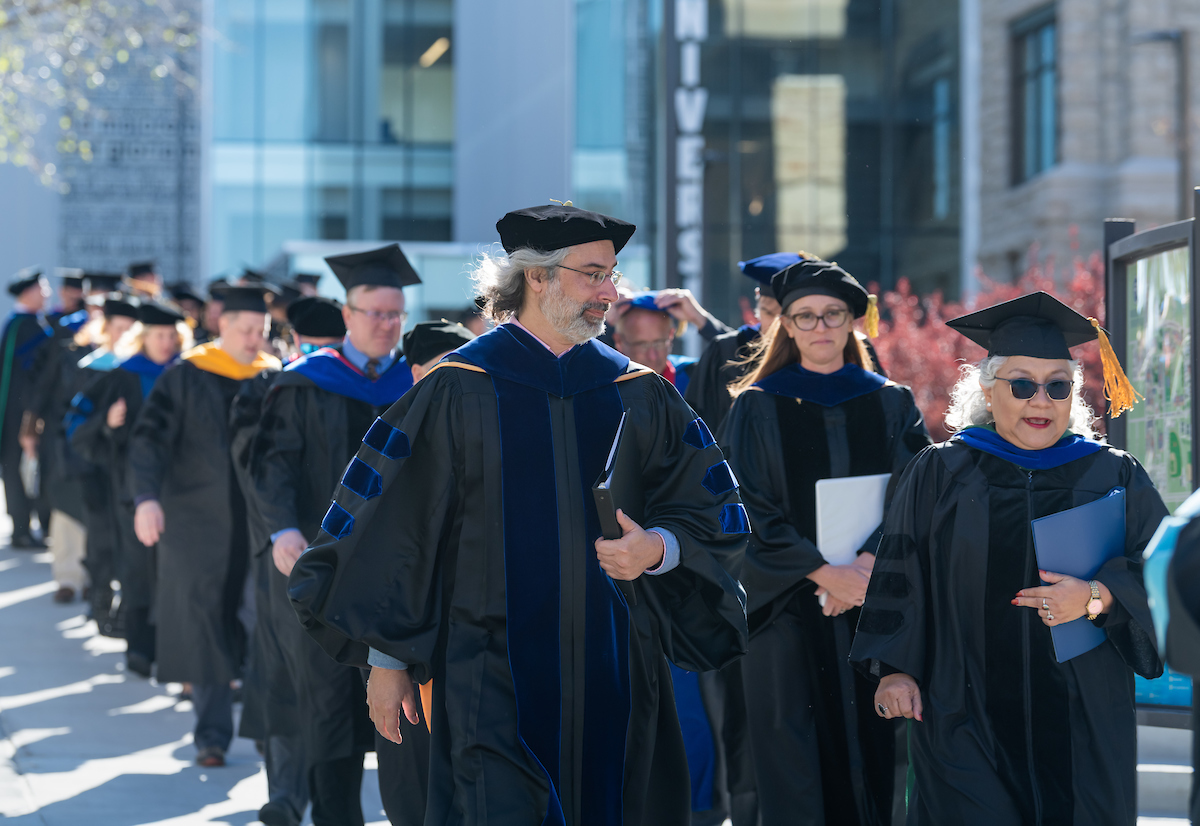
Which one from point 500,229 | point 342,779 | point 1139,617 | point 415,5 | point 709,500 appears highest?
point 415,5

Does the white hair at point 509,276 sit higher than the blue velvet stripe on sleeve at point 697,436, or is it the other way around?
the white hair at point 509,276

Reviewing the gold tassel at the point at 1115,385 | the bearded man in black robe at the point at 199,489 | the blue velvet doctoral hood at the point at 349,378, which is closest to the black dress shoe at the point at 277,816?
the blue velvet doctoral hood at the point at 349,378

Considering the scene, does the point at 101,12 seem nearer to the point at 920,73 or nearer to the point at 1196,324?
the point at 1196,324

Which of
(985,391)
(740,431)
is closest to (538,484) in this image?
(985,391)

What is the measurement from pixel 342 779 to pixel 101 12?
12673 mm

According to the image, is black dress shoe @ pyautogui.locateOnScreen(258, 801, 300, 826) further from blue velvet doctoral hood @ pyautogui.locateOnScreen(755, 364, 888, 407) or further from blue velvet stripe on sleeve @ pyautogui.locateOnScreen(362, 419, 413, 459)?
blue velvet stripe on sleeve @ pyautogui.locateOnScreen(362, 419, 413, 459)

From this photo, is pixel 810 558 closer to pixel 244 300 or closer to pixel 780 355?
pixel 780 355

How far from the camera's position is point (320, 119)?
31.8m

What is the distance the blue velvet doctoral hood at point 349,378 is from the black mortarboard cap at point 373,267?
0.28m

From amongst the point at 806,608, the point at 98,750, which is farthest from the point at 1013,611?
the point at 98,750

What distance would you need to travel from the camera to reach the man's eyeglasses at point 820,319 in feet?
16.8

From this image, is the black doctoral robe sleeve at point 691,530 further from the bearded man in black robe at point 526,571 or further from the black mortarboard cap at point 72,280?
the black mortarboard cap at point 72,280

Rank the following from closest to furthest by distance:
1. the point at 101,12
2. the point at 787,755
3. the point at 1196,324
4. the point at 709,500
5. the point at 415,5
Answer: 1. the point at 709,500
2. the point at 787,755
3. the point at 1196,324
4. the point at 101,12
5. the point at 415,5

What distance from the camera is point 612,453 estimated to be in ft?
11.6
